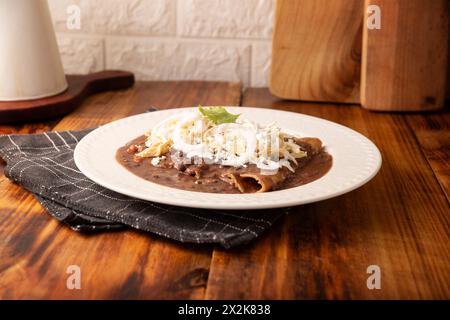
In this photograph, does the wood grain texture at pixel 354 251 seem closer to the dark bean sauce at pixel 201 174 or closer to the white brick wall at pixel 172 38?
the dark bean sauce at pixel 201 174

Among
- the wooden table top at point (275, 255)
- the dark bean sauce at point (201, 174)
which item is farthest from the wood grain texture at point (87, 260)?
the dark bean sauce at point (201, 174)

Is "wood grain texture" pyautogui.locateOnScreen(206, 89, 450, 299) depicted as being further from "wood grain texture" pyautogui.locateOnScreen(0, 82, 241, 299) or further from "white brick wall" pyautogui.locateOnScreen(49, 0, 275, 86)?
"white brick wall" pyautogui.locateOnScreen(49, 0, 275, 86)

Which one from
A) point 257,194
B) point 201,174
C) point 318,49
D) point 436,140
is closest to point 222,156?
point 201,174

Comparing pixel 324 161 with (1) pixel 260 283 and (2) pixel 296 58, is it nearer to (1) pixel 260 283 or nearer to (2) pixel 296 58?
(1) pixel 260 283

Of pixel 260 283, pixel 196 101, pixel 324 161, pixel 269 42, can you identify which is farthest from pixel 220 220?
pixel 269 42

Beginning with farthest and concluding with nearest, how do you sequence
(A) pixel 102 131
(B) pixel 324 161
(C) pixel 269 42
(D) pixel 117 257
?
(C) pixel 269 42 → (A) pixel 102 131 → (B) pixel 324 161 → (D) pixel 117 257

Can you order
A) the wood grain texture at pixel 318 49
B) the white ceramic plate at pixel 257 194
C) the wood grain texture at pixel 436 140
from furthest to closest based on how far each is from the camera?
the wood grain texture at pixel 318 49 < the wood grain texture at pixel 436 140 < the white ceramic plate at pixel 257 194
